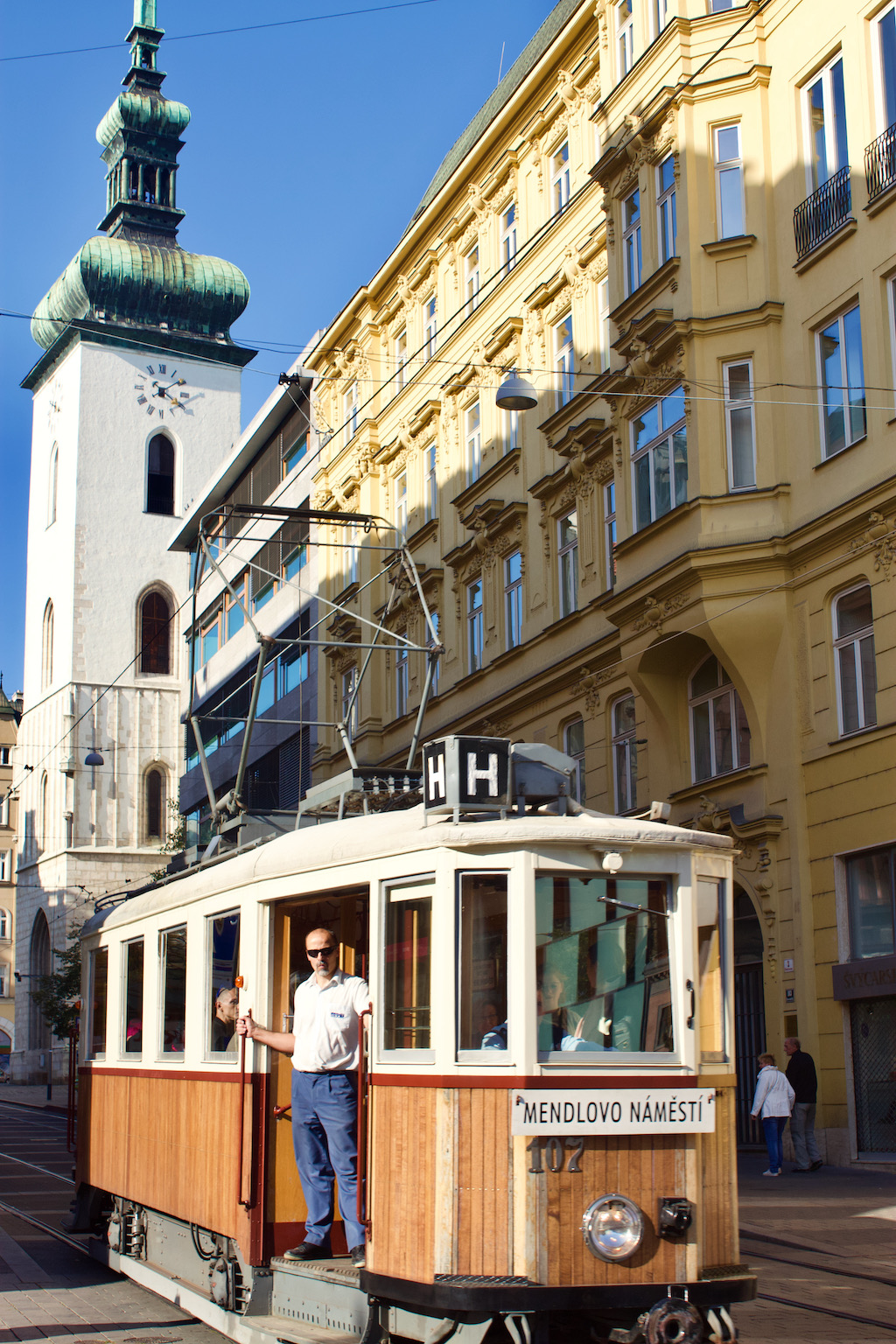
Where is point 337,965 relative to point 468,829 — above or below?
below

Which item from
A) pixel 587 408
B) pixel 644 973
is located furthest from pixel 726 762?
pixel 644 973

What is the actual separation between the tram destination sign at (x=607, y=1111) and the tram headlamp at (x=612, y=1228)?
272mm

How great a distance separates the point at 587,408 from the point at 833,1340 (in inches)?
670

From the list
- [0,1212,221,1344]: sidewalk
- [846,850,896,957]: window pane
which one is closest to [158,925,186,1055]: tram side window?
[0,1212,221,1344]: sidewalk

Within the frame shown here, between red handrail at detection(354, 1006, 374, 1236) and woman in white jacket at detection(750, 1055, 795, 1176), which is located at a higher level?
red handrail at detection(354, 1006, 374, 1236)

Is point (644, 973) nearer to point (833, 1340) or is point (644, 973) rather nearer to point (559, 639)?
point (833, 1340)

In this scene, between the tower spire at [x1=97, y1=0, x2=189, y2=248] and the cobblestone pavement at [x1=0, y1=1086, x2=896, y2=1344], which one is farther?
the tower spire at [x1=97, y1=0, x2=189, y2=248]

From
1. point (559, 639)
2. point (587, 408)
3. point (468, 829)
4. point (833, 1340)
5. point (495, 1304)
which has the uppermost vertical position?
point (587, 408)

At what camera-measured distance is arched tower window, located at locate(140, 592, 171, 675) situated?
65688 mm

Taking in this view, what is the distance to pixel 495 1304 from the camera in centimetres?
608

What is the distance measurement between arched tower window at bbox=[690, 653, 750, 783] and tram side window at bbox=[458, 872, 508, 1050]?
13.0 meters

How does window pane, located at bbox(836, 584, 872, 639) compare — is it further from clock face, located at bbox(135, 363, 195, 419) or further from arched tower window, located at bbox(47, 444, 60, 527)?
arched tower window, located at bbox(47, 444, 60, 527)

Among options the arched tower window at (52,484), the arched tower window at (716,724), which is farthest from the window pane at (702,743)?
the arched tower window at (52,484)

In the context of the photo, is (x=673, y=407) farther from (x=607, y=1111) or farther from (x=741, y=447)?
(x=607, y=1111)
